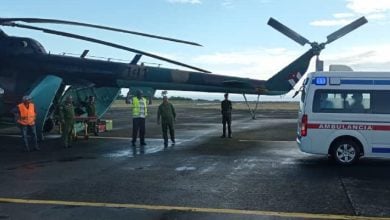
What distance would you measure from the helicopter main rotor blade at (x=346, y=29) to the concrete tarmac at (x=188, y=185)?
395 centimetres

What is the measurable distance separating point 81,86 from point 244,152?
8.43m

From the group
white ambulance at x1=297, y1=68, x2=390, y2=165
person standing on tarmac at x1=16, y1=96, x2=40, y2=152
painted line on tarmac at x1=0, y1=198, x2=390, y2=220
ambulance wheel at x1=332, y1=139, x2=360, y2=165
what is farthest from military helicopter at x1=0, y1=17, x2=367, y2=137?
painted line on tarmac at x1=0, y1=198, x2=390, y2=220

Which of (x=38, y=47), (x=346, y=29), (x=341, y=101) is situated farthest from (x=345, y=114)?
(x=38, y=47)

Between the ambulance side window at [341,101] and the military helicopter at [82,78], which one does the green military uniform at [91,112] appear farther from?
the ambulance side window at [341,101]

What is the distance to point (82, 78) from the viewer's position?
63.5 feet

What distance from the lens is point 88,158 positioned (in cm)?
1313

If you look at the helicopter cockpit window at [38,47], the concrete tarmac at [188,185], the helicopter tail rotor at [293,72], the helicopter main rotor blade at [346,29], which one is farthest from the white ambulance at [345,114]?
the helicopter cockpit window at [38,47]

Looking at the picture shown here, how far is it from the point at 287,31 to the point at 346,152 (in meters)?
5.44

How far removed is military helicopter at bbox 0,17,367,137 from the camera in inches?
707

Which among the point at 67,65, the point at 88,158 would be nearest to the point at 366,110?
the point at 88,158

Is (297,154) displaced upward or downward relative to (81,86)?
downward

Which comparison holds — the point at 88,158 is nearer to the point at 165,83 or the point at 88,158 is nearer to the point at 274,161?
the point at 274,161

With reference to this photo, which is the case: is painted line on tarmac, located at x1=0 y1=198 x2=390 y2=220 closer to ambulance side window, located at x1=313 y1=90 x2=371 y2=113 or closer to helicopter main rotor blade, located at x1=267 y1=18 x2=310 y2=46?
ambulance side window, located at x1=313 y1=90 x2=371 y2=113

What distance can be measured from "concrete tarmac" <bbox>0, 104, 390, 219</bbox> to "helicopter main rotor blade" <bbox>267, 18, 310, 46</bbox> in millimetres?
3609
